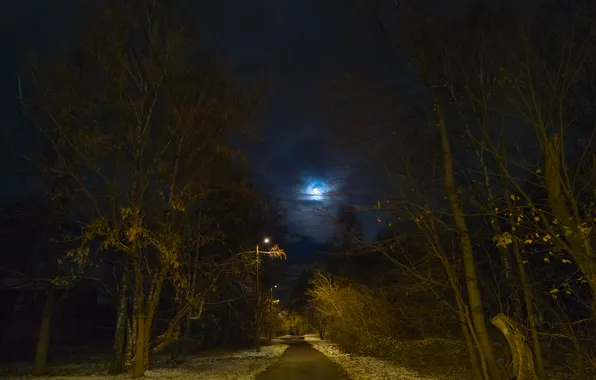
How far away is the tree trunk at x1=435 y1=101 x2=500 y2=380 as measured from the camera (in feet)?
27.6

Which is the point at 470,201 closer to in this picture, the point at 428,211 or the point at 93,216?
the point at 428,211

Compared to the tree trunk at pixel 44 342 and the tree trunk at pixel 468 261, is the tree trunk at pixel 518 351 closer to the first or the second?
the tree trunk at pixel 468 261

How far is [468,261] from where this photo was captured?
856cm

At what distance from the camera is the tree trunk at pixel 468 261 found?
8.41 metres

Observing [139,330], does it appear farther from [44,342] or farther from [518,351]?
[518,351]

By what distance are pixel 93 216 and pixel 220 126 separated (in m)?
5.54

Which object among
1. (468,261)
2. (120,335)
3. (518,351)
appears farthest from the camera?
(120,335)

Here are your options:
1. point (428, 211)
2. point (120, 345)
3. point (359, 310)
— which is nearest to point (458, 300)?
point (428, 211)

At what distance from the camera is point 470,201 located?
8125mm

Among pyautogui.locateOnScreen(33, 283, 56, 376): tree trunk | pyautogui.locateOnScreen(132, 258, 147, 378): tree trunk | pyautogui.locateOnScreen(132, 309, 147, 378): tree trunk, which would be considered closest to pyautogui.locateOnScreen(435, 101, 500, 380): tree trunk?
pyautogui.locateOnScreen(132, 258, 147, 378): tree trunk

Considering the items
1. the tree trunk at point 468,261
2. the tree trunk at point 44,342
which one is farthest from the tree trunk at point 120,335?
the tree trunk at point 468,261

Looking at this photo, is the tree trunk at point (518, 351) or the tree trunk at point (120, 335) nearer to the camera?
the tree trunk at point (518, 351)

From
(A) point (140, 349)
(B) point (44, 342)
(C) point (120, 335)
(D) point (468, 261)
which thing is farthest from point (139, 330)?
(D) point (468, 261)

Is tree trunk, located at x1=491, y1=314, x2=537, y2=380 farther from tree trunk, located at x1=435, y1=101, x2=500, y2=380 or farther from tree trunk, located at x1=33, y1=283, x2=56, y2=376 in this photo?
tree trunk, located at x1=33, y1=283, x2=56, y2=376
